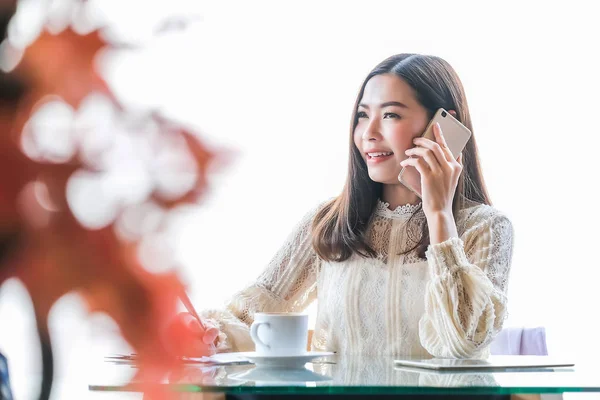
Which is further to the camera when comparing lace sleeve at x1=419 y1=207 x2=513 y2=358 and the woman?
the woman

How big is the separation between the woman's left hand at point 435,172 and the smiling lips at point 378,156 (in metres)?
0.10

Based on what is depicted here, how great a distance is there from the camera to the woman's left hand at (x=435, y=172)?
1.50 metres

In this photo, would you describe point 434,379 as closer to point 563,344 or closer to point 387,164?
point 387,164

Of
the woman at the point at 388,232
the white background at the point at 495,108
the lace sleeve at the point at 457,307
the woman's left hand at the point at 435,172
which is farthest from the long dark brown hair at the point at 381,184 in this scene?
the white background at the point at 495,108

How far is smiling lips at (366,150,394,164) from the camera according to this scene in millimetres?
1700

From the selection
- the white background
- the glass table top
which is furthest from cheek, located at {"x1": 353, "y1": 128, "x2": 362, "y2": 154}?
the white background

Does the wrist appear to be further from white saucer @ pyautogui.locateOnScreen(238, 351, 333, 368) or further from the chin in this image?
white saucer @ pyautogui.locateOnScreen(238, 351, 333, 368)

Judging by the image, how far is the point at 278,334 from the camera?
41.1 inches

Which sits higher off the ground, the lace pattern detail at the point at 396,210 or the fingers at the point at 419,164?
the fingers at the point at 419,164

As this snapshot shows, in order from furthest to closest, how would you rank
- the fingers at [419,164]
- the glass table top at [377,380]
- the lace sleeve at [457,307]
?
1. the fingers at [419,164]
2. the lace sleeve at [457,307]
3. the glass table top at [377,380]

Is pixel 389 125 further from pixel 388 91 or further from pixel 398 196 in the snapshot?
pixel 398 196

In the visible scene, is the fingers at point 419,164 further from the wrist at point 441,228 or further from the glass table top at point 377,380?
the glass table top at point 377,380

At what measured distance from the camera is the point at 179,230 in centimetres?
20

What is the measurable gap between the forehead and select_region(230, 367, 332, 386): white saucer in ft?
2.85
